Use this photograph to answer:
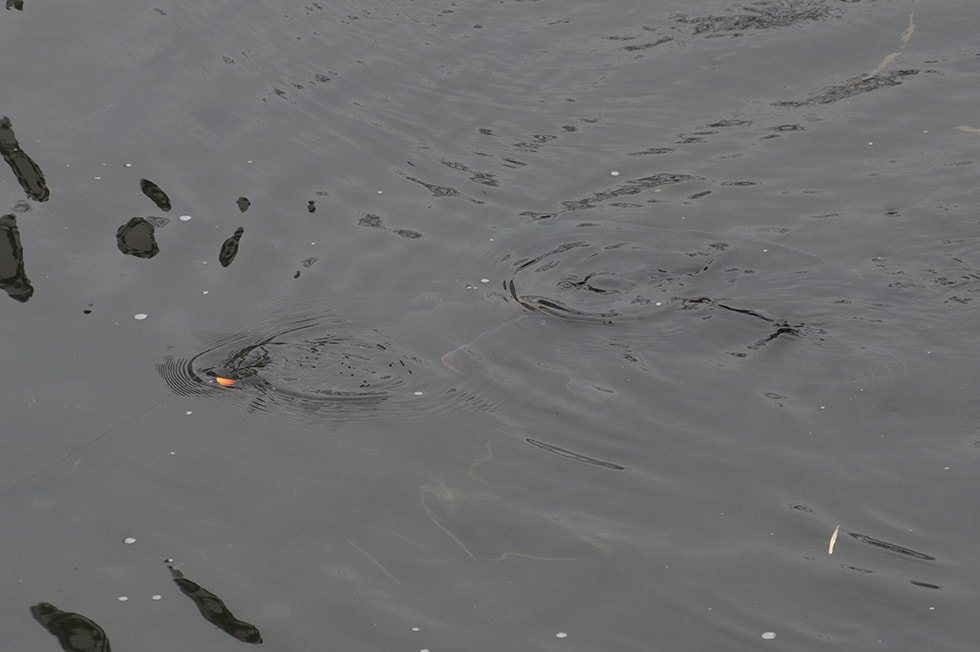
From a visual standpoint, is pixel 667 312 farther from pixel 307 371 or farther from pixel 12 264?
pixel 12 264

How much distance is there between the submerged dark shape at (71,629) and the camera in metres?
4.45

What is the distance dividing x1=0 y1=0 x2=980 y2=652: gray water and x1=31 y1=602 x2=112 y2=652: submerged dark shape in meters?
0.05

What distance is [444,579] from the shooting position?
4.75 m

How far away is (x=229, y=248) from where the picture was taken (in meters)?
6.86

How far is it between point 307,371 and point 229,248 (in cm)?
126

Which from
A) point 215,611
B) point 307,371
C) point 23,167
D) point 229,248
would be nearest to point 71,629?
point 215,611

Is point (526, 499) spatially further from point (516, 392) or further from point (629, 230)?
point (629, 230)

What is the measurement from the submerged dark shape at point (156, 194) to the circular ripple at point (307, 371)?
4.64ft

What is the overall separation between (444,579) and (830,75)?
566 centimetres

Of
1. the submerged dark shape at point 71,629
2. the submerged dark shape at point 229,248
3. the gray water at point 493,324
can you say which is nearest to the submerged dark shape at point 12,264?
the gray water at point 493,324

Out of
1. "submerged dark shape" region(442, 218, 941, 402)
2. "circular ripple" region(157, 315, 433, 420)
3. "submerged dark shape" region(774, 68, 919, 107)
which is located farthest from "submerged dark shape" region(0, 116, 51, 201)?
"submerged dark shape" region(774, 68, 919, 107)

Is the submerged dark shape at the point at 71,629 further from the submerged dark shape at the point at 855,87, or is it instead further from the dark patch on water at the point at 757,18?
the dark patch on water at the point at 757,18

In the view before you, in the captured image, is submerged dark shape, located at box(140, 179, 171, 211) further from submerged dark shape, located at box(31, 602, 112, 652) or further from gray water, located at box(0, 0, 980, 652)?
submerged dark shape, located at box(31, 602, 112, 652)

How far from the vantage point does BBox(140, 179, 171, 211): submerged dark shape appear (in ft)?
23.5
